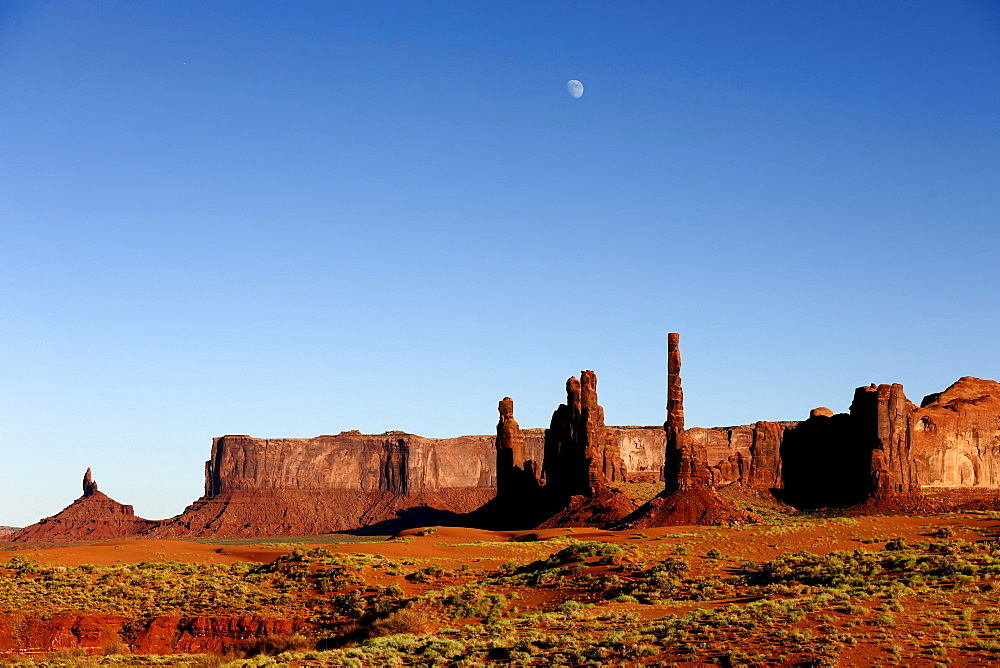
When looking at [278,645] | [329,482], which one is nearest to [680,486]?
[278,645]

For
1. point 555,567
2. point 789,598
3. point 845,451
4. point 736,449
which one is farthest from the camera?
point 736,449

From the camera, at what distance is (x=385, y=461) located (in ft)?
651

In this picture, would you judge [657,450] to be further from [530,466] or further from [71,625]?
[71,625]

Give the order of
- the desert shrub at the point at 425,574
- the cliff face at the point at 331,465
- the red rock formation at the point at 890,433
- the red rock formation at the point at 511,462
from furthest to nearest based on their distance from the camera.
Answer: the cliff face at the point at 331,465 < the red rock formation at the point at 511,462 < the red rock formation at the point at 890,433 < the desert shrub at the point at 425,574

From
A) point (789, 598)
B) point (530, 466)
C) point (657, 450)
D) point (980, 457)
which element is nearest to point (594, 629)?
point (789, 598)

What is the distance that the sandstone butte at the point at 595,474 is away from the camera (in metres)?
95.5

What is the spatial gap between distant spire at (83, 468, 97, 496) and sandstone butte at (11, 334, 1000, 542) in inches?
26.1

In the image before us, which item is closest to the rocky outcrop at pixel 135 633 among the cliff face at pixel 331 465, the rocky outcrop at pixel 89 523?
the rocky outcrop at pixel 89 523

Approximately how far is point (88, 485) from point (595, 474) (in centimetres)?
12252

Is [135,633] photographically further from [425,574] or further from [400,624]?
[425,574]

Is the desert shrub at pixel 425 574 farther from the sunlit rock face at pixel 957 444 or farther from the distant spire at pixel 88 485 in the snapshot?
the distant spire at pixel 88 485

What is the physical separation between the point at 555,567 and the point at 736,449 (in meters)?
135

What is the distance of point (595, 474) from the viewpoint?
10088 centimetres

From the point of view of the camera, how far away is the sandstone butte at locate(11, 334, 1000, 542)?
313 ft
